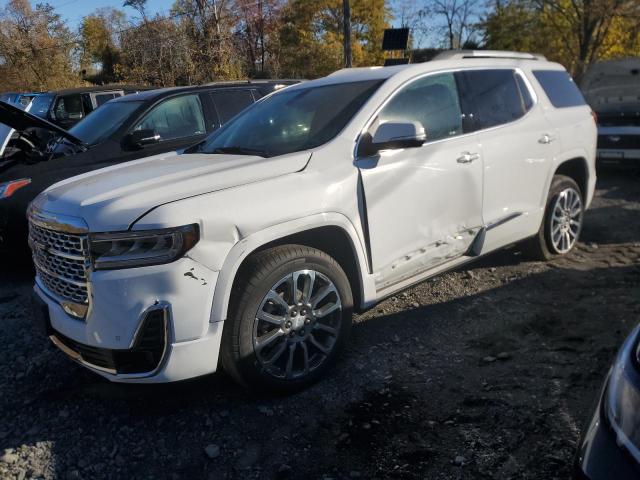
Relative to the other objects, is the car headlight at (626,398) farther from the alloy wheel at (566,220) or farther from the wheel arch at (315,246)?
the alloy wheel at (566,220)

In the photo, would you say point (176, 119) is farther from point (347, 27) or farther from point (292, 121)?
point (347, 27)

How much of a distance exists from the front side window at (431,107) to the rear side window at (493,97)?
15 cm

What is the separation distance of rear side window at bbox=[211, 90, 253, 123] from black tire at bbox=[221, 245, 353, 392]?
3.82 meters

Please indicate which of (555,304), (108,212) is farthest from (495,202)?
(108,212)

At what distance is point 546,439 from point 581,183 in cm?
343

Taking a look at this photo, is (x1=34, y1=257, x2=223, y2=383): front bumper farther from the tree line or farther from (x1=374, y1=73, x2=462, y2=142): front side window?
the tree line

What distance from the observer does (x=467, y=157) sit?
3805mm

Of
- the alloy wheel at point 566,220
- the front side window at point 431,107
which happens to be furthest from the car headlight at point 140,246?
the alloy wheel at point 566,220

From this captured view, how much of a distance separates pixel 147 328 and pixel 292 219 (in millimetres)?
898

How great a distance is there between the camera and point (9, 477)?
8.20ft

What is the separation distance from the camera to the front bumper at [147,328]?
246cm

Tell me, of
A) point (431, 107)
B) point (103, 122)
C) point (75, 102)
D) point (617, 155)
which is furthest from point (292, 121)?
point (75, 102)

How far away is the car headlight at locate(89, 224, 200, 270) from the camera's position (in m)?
2.48

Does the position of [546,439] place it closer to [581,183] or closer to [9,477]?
[9,477]
